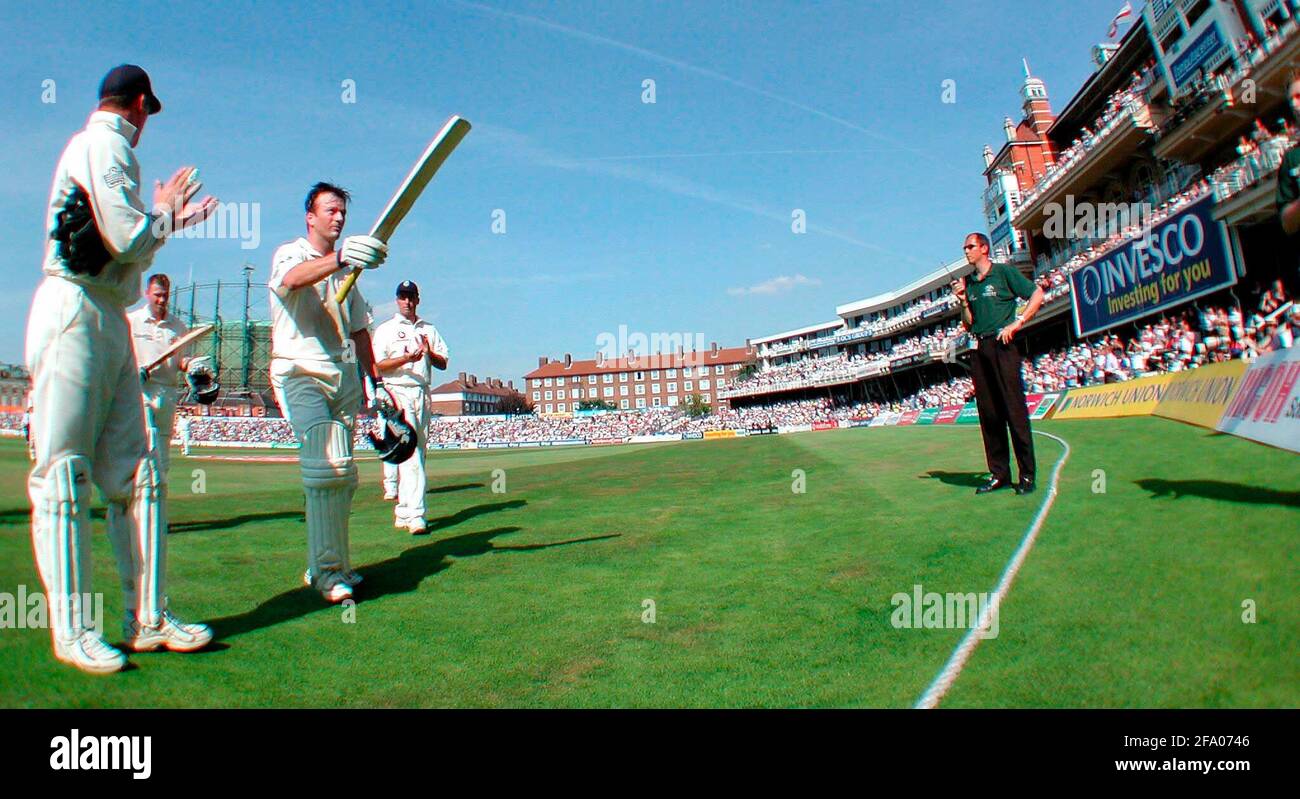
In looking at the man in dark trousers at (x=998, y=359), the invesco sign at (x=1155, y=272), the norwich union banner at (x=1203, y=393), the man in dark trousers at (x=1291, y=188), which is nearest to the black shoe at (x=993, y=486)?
the man in dark trousers at (x=998, y=359)

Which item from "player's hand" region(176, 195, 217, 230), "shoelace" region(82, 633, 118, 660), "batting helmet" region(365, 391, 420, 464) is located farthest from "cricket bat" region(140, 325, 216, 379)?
"shoelace" region(82, 633, 118, 660)

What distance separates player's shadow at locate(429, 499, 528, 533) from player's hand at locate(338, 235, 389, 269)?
4.23 m

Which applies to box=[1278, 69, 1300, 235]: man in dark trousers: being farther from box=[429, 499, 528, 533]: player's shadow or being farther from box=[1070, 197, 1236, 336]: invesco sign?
box=[1070, 197, 1236, 336]: invesco sign

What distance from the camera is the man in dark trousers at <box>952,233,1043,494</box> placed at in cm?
681

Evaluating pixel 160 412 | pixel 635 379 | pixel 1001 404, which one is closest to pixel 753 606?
pixel 1001 404

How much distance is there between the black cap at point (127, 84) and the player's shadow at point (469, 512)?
489 centimetres

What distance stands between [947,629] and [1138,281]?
2947 centimetres

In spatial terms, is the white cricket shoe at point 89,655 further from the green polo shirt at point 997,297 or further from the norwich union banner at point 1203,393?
the norwich union banner at point 1203,393

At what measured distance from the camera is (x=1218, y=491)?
564 cm

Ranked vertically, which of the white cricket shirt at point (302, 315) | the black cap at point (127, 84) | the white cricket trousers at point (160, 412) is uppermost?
the black cap at point (127, 84)

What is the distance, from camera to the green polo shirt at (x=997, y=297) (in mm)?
7086

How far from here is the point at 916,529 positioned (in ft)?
17.8
